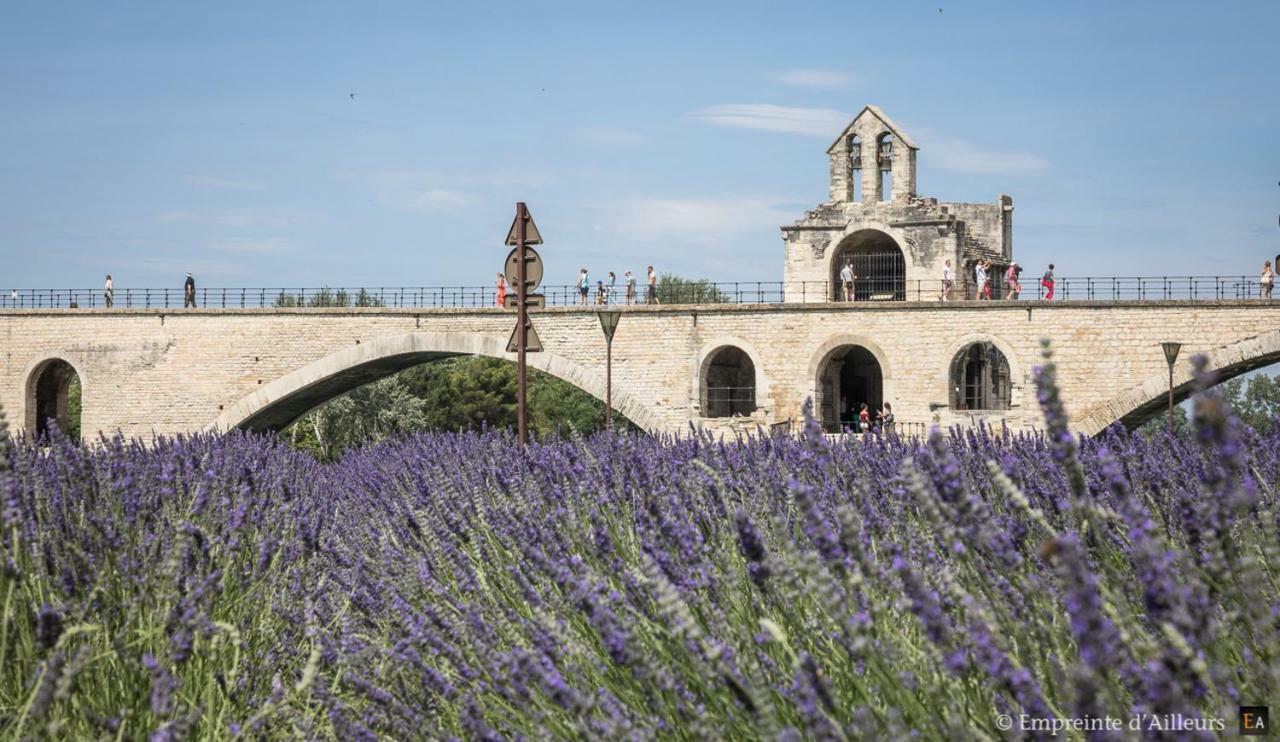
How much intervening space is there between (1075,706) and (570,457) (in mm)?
4971

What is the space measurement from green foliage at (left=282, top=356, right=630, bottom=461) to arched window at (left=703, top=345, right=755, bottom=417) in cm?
1409

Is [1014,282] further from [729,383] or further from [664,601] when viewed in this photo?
[664,601]

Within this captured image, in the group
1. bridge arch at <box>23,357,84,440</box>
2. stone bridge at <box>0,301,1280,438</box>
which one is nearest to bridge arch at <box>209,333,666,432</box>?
stone bridge at <box>0,301,1280,438</box>

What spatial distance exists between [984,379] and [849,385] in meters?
3.46

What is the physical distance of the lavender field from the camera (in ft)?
7.84

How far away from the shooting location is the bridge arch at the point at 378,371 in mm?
30047

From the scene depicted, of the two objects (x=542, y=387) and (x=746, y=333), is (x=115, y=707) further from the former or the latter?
(x=542, y=387)

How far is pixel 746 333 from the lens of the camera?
2884 centimetres

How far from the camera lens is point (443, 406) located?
2072 inches

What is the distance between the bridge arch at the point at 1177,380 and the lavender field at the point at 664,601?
18907 mm

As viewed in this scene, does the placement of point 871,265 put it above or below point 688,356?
above

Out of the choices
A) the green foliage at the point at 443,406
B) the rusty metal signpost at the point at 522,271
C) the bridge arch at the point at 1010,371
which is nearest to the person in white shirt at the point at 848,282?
the bridge arch at the point at 1010,371

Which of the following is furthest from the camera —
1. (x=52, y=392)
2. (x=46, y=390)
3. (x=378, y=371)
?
(x=52, y=392)

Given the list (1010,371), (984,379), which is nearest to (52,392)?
(984,379)
